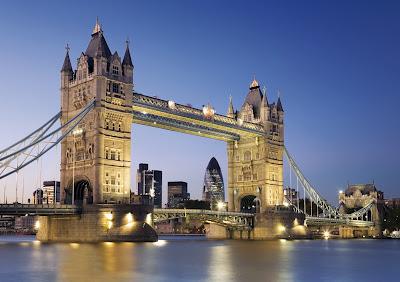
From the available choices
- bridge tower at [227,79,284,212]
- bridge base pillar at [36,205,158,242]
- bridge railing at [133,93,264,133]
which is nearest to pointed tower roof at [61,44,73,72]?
bridge railing at [133,93,264,133]

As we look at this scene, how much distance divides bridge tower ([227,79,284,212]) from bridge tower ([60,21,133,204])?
32377 millimetres

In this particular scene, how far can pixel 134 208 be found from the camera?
7606cm

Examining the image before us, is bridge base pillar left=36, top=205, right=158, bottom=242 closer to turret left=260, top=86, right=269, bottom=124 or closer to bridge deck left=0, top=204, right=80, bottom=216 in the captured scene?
bridge deck left=0, top=204, right=80, bottom=216

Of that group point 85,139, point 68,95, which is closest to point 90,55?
point 68,95

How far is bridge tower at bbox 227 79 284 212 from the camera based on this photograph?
10931cm

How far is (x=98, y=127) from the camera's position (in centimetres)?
7931

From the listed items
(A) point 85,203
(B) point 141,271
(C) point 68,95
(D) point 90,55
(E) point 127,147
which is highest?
(D) point 90,55

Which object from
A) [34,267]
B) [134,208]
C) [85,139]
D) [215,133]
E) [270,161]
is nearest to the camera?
[34,267]

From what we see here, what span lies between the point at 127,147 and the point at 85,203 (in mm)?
10312

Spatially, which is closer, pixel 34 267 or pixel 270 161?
pixel 34 267

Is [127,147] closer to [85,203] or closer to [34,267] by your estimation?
[85,203]

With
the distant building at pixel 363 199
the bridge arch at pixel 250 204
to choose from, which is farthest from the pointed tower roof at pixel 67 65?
the distant building at pixel 363 199

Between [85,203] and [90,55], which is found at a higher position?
[90,55]

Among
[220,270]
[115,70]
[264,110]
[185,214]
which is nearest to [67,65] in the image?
[115,70]
